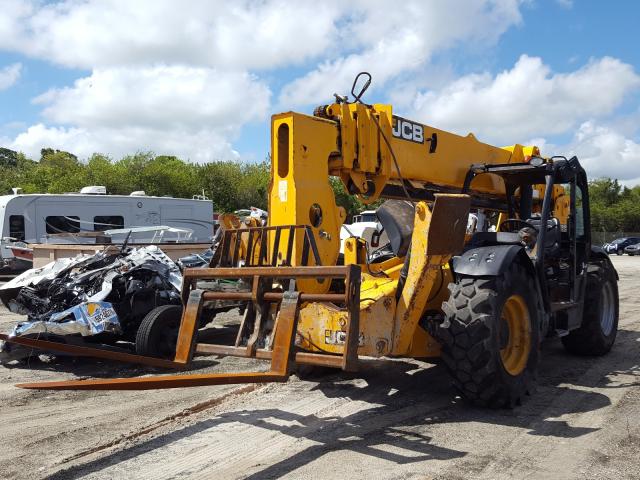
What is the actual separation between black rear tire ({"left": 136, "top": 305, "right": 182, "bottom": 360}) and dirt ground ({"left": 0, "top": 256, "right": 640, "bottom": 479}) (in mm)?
1201

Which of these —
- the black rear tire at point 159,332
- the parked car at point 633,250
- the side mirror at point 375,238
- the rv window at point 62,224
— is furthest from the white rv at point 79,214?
the parked car at point 633,250

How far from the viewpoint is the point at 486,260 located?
211 inches

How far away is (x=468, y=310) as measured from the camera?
512cm

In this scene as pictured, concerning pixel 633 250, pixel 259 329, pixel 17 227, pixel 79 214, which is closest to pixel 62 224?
pixel 79 214

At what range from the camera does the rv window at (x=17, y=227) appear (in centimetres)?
1550

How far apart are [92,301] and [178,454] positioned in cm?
362

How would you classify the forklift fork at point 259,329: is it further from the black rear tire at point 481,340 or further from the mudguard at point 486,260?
the mudguard at point 486,260

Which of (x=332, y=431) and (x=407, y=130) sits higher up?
(x=407, y=130)

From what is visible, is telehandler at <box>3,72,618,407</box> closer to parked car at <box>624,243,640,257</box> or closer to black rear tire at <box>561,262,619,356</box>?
black rear tire at <box>561,262,619,356</box>

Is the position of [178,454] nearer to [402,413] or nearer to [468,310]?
[402,413]

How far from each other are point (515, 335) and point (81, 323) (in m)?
4.84

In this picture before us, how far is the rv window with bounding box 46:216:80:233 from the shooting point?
1587 cm

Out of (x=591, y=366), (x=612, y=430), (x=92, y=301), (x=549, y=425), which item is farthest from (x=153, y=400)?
(x=591, y=366)

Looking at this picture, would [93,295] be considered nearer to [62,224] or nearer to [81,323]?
[81,323]
